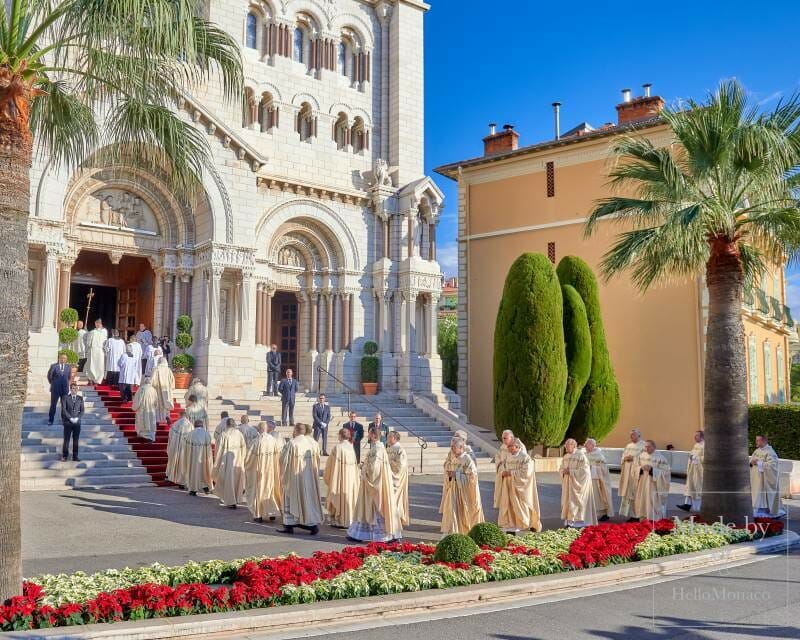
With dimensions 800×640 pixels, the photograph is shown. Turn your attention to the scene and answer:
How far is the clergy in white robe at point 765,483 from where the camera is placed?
14359mm

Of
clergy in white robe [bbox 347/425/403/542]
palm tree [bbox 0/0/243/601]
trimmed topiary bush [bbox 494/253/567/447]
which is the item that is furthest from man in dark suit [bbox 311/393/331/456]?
palm tree [bbox 0/0/243/601]

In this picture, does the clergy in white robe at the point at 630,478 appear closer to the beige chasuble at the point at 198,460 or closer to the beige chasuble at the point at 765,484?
the beige chasuble at the point at 765,484

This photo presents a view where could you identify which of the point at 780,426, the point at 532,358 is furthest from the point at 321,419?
the point at 780,426

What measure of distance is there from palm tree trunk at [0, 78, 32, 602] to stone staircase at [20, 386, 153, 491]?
302 inches

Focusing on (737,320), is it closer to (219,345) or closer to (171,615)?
(171,615)

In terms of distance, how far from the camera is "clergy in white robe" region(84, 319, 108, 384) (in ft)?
66.0

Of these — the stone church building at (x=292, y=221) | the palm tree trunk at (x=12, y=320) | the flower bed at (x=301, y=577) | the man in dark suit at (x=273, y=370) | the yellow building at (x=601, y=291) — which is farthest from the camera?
the yellow building at (x=601, y=291)

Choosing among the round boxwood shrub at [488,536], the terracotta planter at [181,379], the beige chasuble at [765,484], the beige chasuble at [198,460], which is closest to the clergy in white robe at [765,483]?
the beige chasuble at [765,484]

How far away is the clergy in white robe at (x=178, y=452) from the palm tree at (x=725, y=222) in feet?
29.1

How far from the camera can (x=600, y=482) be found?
13984 millimetres

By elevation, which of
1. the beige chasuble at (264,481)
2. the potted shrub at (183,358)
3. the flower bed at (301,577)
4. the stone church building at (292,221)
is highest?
the stone church building at (292,221)

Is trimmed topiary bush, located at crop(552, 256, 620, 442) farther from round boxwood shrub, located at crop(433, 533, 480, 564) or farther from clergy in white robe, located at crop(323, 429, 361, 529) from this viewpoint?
round boxwood shrub, located at crop(433, 533, 480, 564)

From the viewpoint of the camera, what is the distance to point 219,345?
872 inches

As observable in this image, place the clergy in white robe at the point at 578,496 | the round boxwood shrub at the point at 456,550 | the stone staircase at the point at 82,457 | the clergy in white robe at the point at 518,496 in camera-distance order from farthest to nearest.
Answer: the stone staircase at the point at 82,457, the clergy in white robe at the point at 578,496, the clergy in white robe at the point at 518,496, the round boxwood shrub at the point at 456,550
